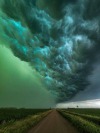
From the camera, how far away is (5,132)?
2236 centimetres

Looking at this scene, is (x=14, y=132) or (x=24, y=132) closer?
(x=14, y=132)

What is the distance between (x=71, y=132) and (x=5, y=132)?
7957 millimetres

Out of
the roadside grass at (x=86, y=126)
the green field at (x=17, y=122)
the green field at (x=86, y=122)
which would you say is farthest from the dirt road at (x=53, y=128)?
the green field at (x=17, y=122)

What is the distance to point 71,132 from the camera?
2641cm

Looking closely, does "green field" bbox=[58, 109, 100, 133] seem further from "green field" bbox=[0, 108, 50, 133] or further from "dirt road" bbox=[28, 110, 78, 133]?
"green field" bbox=[0, 108, 50, 133]

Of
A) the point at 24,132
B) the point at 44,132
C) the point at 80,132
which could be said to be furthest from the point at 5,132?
the point at 80,132

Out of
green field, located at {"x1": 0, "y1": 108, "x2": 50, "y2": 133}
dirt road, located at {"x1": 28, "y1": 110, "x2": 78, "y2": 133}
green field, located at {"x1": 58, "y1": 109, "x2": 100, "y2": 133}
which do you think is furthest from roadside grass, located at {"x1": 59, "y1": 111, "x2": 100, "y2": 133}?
green field, located at {"x1": 0, "y1": 108, "x2": 50, "y2": 133}

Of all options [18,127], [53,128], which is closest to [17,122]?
[53,128]

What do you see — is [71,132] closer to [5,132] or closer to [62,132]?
[62,132]

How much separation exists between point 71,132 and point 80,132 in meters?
1.14

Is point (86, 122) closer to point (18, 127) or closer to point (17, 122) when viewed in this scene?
point (17, 122)

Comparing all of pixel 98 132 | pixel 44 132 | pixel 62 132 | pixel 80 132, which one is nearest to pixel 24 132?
pixel 44 132

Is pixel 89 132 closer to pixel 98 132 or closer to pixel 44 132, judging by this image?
pixel 98 132

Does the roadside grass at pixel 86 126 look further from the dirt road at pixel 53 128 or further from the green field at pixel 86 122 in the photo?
the dirt road at pixel 53 128
